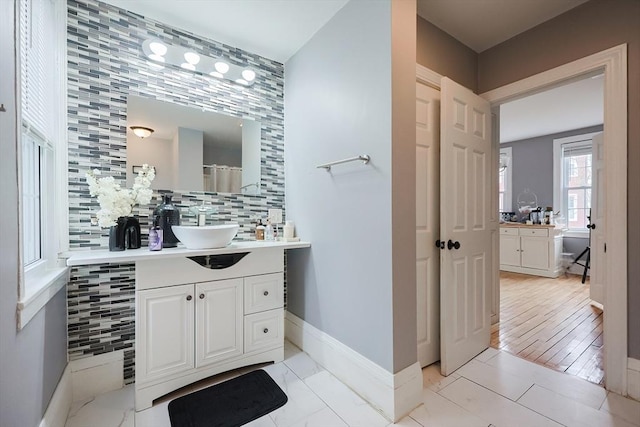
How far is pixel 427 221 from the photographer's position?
190 cm

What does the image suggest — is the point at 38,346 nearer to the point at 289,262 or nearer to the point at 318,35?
the point at 289,262

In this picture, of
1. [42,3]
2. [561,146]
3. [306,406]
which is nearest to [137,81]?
[42,3]

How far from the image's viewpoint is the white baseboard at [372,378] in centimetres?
147

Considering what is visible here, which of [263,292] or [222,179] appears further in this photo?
[222,179]

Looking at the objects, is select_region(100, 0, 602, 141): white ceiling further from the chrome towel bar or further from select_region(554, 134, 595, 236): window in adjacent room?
select_region(554, 134, 595, 236): window in adjacent room

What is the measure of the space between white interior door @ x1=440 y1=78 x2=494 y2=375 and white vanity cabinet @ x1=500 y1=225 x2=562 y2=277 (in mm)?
3225

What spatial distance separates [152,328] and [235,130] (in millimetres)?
1558

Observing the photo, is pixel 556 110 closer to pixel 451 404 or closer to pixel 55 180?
pixel 451 404

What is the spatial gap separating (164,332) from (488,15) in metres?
3.05

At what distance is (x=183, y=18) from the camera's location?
6.28 feet

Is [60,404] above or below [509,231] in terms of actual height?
below

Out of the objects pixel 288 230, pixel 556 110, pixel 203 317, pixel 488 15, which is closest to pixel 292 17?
pixel 488 15

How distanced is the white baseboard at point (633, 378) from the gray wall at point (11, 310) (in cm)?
294

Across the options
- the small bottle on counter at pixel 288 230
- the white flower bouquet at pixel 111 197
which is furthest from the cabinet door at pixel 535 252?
the white flower bouquet at pixel 111 197
